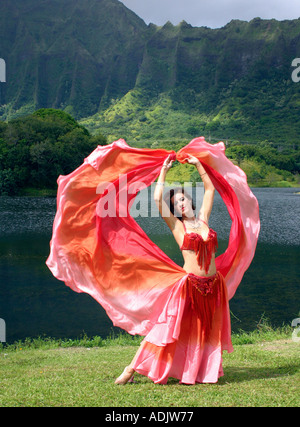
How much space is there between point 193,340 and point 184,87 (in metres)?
170

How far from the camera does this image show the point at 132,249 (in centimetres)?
504

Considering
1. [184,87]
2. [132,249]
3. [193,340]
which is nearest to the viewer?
[193,340]

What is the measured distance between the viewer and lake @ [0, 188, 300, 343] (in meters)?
11.9

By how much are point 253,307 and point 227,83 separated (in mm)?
160704

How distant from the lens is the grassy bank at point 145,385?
3.84m

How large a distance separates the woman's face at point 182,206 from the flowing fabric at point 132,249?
44cm

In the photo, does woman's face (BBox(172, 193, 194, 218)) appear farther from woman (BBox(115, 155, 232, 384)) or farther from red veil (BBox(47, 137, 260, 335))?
red veil (BBox(47, 137, 260, 335))

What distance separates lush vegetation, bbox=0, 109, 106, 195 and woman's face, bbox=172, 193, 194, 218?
165 ft
